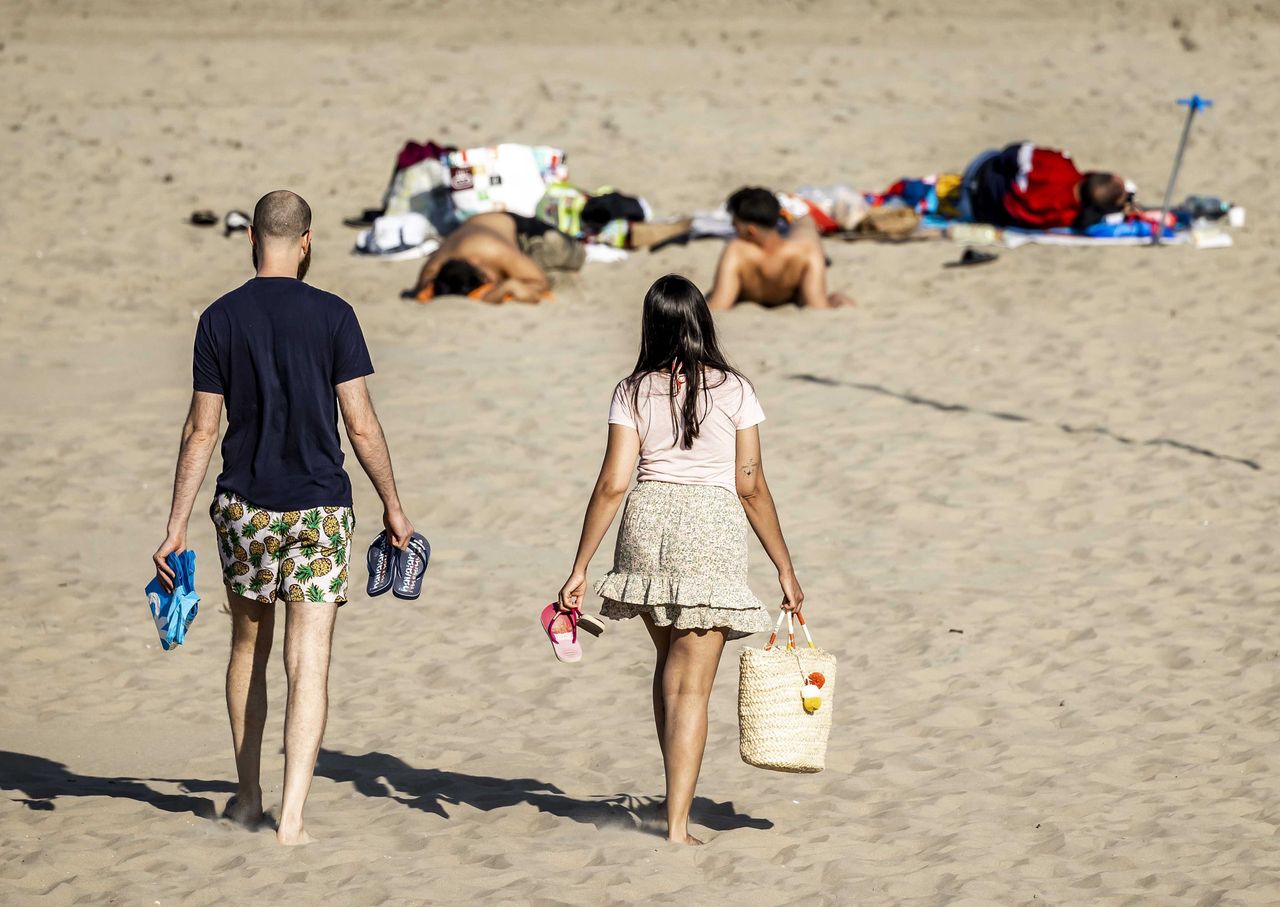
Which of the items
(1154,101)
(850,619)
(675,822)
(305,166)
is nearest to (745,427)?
(675,822)

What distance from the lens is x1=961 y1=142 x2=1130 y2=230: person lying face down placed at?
10.9m

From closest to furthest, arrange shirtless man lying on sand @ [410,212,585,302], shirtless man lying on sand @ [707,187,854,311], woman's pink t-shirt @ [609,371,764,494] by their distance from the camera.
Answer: woman's pink t-shirt @ [609,371,764,494] → shirtless man lying on sand @ [707,187,854,311] → shirtless man lying on sand @ [410,212,585,302]

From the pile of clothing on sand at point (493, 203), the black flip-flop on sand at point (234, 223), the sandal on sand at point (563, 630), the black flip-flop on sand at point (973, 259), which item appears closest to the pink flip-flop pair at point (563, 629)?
the sandal on sand at point (563, 630)

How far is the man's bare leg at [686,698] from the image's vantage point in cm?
368

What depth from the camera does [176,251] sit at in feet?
34.9

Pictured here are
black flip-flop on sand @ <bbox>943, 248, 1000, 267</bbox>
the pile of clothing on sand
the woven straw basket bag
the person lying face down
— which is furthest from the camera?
the person lying face down

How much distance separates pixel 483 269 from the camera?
9773 mm

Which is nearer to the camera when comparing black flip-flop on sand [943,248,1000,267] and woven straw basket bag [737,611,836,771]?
woven straw basket bag [737,611,836,771]

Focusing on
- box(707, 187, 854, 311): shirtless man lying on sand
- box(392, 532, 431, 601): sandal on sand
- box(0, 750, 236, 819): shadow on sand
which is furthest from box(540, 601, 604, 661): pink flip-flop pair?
box(707, 187, 854, 311): shirtless man lying on sand

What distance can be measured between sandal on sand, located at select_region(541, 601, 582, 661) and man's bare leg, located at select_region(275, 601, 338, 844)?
518 millimetres

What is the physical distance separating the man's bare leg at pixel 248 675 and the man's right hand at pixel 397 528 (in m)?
0.34

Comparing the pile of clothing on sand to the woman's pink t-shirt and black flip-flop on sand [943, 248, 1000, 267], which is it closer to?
black flip-flop on sand [943, 248, 1000, 267]

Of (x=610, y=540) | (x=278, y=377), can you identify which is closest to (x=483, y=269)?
(x=610, y=540)

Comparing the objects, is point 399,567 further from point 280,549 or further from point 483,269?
point 483,269
